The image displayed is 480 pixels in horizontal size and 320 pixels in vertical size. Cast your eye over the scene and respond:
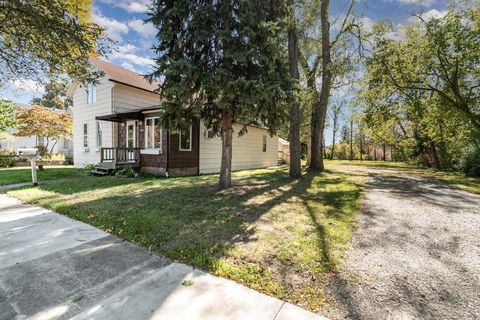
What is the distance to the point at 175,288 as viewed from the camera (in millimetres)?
2430

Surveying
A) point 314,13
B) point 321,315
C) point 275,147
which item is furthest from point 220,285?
point 275,147

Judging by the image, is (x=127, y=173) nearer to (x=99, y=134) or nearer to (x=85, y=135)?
(x=99, y=134)

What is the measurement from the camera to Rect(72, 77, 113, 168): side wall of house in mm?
13578

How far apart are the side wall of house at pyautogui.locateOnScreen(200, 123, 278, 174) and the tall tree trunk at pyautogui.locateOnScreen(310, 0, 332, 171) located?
3636 mm

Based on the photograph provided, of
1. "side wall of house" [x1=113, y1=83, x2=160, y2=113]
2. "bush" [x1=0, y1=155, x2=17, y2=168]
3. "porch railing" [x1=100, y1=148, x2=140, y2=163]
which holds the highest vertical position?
"side wall of house" [x1=113, y1=83, x2=160, y2=113]

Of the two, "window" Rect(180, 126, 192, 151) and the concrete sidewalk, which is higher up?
"window" Rect(180, 126, 192, 151)

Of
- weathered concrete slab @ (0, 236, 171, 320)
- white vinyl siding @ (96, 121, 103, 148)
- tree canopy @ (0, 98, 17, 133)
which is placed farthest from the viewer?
white vinyl siding @ (96, 121, 103, 148)

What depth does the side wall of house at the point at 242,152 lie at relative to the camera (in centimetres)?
1320

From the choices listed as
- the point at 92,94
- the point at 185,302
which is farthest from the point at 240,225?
the point at 92,94

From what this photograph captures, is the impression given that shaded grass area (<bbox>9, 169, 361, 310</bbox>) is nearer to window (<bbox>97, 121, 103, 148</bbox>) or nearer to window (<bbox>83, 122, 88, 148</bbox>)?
window (<bbox>97, 121, 103, 148</bbox>)

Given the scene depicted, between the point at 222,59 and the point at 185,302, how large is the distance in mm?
6495

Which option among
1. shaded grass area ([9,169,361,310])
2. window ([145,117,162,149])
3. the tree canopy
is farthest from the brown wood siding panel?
the tree canopy

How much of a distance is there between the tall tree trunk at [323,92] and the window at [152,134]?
8809 millimetres

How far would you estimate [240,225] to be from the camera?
4.34m
